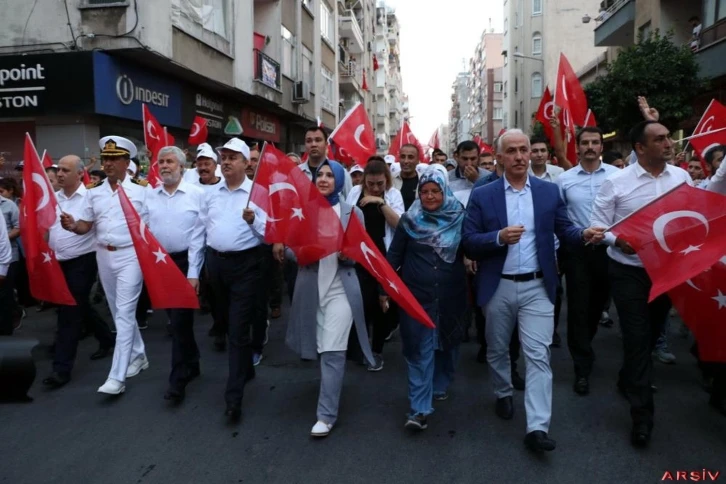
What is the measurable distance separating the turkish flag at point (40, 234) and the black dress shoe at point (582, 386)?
4271mm

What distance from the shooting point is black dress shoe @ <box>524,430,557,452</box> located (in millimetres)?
4035

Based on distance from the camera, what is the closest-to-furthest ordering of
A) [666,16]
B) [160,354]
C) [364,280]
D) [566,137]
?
[364,280] < [160,354] < [566,137] < [666,16]

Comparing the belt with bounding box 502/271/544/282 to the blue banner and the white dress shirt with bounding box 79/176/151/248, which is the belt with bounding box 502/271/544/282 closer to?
the white dress shirt with bounding box 79/176/151/248

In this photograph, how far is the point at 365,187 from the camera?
19.4ft

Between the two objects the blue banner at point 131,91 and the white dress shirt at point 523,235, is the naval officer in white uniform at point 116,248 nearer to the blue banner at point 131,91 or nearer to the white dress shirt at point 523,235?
the white dress shirt at point 523,235

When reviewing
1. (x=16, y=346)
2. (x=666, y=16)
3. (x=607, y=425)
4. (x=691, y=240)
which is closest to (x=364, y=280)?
(x=607, y=425)

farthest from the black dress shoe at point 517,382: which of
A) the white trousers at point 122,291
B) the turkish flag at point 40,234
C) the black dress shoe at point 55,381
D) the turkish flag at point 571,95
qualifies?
the turkish flag at point 571,95

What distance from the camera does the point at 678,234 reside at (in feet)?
13.0

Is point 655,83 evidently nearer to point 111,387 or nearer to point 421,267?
point 421,267

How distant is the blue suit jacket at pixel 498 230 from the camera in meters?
4.32

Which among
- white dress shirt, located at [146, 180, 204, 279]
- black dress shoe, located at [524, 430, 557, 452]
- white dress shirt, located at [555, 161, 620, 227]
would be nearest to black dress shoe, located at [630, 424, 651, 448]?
black dress shoe, located at [524, 430, 557, 452]

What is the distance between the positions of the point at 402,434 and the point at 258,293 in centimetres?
158

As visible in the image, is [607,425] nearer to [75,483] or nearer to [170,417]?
[170,417]

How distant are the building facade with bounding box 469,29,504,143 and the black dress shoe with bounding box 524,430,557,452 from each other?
272 feet
